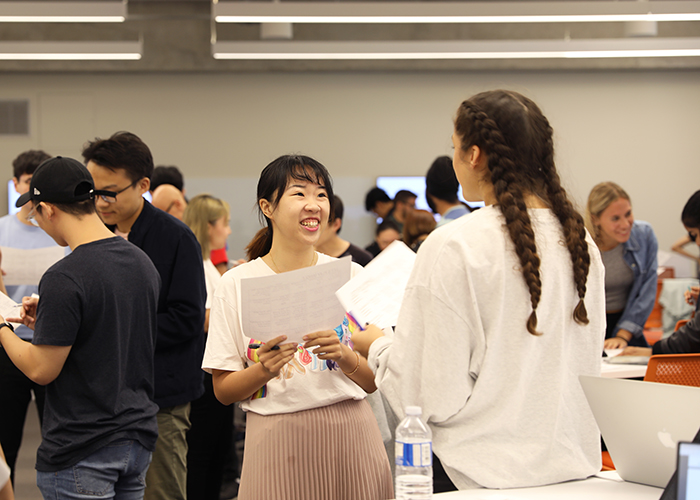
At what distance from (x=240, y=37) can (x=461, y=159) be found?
7170 mm

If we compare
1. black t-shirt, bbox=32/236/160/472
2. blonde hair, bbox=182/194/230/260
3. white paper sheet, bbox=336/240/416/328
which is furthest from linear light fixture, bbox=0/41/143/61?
white paper sheet, bbox=336/240/416/328

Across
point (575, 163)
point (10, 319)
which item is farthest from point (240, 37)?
point (10, 319)

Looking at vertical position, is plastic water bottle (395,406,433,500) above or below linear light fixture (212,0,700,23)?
below

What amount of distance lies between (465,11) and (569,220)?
4.43 meters

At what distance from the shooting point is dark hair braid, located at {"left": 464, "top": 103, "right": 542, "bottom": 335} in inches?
48.1

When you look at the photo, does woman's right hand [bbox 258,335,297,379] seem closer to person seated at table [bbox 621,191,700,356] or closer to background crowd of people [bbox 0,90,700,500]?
background crowd of people [bbox 0,90,700,500]

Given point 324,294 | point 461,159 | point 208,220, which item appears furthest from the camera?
point 208,220

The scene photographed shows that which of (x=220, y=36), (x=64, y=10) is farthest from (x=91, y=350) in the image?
(x=220, y=36)

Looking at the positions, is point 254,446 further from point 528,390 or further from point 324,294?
point 528,390

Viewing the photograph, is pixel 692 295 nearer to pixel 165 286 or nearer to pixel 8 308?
pixel 165 286

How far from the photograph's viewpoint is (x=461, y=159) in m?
1.37

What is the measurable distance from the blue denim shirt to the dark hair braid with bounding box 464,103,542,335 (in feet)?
8.67

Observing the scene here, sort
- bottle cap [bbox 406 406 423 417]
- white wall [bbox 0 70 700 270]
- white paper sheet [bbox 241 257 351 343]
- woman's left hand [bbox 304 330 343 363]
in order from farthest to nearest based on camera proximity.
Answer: white wall [bbox 0 70 700 270] < woman's left hand [bbox 304 330 343 363] < white paper sheet [bbox 241 257 351 343] < bottle cap [bbox 406 406 423 417]

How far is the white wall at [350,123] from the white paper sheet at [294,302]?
645cm
